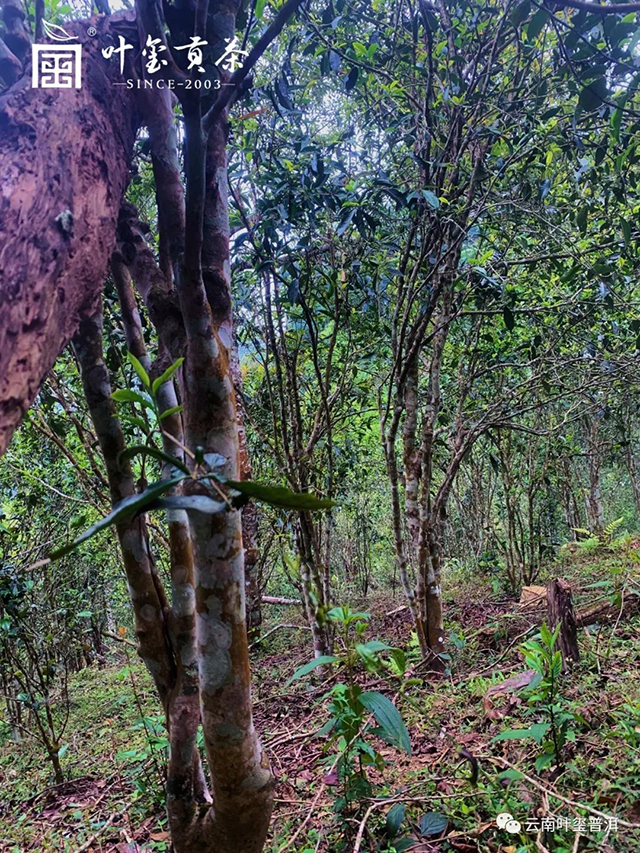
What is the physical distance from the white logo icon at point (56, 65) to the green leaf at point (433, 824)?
2.28 metres

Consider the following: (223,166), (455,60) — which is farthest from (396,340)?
(223,166)

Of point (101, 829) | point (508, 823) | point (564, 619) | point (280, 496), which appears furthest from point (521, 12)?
point (101, 829)

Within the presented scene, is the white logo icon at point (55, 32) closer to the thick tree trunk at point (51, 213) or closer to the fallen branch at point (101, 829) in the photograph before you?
the thick tree trunk at point (51, 213)

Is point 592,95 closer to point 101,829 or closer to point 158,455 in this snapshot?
point 158,455

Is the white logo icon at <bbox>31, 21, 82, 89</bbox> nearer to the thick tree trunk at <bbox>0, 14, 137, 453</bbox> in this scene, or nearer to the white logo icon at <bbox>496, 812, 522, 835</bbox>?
the thick tree trunk at <bbox>0, 14, 137, 453</bbox>

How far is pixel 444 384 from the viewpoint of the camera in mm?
5223

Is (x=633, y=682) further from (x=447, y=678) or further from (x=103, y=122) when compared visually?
(x=103, y=122)

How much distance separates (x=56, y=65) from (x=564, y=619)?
3323 millimetres

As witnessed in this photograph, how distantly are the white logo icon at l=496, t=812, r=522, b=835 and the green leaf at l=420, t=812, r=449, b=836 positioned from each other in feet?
0.57

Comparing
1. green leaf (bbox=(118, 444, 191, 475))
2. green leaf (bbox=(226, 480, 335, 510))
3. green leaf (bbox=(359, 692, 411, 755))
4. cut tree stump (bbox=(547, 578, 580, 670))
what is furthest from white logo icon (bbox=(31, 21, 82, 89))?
cut tree stump (bbox=(547, 578, 580, 670))

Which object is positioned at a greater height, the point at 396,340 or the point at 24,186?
the point at 396,340

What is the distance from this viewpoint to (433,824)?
1.65 meters

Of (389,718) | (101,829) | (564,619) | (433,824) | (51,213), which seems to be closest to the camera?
(51,213)

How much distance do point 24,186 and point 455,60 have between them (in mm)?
2581
